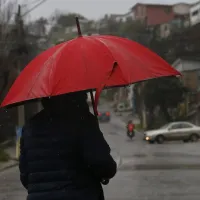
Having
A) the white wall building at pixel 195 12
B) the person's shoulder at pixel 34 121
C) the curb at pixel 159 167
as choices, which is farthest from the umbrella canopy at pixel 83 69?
the white wall building at pixel 195 12

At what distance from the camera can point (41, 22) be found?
5188 centimetres

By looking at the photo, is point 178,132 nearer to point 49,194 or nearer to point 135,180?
point 135,180

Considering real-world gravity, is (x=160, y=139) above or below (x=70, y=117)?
below

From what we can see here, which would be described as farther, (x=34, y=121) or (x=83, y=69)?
(x=83, y=69)

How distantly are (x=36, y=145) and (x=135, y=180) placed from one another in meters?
8.85

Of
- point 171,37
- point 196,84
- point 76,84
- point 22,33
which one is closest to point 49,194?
point 76,84

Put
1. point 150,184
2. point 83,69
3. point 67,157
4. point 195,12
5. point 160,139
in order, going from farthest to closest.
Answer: point 195,12
point 160,139
point 150,184
point 83,69
point 67,157

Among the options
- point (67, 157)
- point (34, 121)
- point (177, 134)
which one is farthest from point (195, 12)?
point (67, 157)

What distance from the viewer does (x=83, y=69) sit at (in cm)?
379

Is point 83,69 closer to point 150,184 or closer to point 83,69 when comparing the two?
point 83,69

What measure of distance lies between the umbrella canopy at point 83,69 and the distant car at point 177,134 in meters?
31.0

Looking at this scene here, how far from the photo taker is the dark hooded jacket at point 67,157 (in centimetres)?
347

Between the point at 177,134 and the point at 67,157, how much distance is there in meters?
31.9

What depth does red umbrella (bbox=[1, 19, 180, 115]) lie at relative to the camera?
12.2 ft
